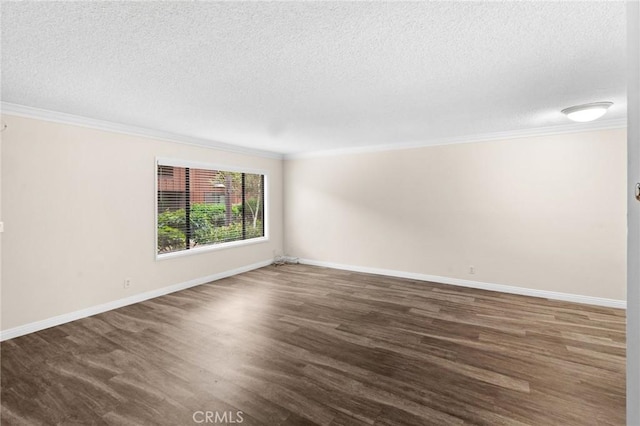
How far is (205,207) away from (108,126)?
1.95 meters

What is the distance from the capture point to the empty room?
6.16ft

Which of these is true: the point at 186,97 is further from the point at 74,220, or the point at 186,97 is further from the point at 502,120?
the point at 502,120

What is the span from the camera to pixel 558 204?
4305 millimetres

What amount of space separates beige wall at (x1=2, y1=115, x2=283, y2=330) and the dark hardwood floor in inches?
15.1

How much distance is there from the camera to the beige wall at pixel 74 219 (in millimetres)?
3207

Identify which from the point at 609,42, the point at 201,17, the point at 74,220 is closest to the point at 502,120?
the point at 609,42

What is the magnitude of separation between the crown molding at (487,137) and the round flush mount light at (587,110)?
0.88 metres

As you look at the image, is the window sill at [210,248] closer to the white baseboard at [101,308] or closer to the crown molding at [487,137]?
the white baseboard at [101,308]

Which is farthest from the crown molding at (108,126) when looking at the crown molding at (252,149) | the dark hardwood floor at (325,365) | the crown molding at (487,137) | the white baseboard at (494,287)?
the white baseboard at (494,287)

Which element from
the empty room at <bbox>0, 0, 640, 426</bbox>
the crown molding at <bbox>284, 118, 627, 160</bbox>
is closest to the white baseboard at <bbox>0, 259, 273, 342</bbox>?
the empty room at <bbox>0, 0, 640, 426</bbox>

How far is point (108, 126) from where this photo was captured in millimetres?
3916

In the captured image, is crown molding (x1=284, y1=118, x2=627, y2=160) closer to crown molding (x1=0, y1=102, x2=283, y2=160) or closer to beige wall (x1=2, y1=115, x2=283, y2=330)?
crown molding (x1=0, y1=102, x2=283, y2=160)

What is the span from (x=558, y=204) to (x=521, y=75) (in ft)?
8.78

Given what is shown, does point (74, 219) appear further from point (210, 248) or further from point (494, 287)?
point (494, 287)
